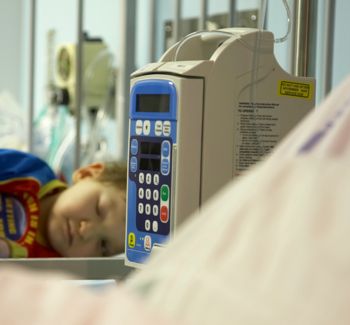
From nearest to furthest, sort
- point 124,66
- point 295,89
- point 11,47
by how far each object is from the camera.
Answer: point 295,89, point 124,66, point 11,47

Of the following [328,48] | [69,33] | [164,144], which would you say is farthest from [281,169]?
[69,33]

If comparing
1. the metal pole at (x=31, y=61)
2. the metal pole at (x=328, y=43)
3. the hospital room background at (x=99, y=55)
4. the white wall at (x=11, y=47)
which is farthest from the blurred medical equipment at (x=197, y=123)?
the white wall at (x=11, y=47)

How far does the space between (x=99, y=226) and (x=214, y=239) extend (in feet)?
3.87

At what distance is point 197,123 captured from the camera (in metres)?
1.01

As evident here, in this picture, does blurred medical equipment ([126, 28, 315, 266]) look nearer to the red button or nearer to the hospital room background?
the red button

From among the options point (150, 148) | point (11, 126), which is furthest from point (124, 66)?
point (11, 126)

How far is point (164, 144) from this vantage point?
3.32ft

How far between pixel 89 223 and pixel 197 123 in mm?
629

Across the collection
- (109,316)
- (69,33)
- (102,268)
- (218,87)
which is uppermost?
(69,33)

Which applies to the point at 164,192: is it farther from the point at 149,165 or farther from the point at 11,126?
the point at 11,126

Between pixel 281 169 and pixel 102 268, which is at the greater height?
pixel 281 169

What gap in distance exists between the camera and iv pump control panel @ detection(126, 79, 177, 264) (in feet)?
3.30

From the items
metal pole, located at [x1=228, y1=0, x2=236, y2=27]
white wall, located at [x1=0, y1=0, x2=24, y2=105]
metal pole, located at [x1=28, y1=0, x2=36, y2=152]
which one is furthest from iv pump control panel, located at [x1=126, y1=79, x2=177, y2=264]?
white wall, located at [x1=0, y1=0, x2=24, y2=105]

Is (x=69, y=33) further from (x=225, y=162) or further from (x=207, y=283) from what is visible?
(x=207, y=283)
